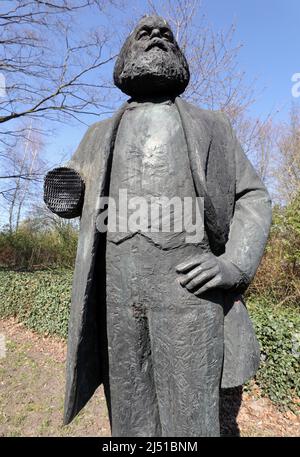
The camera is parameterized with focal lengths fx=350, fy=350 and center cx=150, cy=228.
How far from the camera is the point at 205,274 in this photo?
1.42 metres

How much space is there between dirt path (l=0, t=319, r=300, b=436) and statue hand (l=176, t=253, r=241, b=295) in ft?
10.0

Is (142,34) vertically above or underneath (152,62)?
above

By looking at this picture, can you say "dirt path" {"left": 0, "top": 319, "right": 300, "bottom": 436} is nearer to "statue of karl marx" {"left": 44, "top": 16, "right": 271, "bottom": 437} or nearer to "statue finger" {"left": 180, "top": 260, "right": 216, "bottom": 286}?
"statue of karl marx" {"left": 44, "top": 16, "right": 271, "bottom": 437}

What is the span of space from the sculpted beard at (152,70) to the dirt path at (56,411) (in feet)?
11.7

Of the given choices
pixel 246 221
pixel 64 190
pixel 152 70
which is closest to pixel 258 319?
pixel 246 221

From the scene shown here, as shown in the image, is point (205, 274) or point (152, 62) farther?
point (152, 62)

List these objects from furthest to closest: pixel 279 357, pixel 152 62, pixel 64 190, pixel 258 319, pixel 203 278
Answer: pixel 258 319 → pixel 279 357 → pixel 64 190 → pixel 152 62 → pixel 203 278

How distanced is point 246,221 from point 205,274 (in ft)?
1.10

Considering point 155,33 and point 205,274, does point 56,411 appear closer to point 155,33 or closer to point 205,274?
point 205,274

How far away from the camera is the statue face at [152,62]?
5.12 ft

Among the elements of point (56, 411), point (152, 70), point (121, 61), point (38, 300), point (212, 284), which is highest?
point (121, 61)

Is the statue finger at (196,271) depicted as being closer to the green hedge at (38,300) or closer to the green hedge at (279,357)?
the green hedge at (279,357)

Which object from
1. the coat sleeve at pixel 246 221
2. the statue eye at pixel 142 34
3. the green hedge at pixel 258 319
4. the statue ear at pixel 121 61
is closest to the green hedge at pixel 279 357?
the green hedge at pixel 258 319

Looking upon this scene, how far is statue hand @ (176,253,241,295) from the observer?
4.68ft
